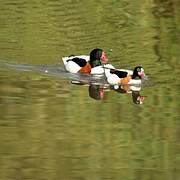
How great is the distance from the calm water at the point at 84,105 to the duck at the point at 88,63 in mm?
209

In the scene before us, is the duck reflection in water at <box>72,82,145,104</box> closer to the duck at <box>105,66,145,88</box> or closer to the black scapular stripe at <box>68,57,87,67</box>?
the duck at <box>105,66,145,88</box>

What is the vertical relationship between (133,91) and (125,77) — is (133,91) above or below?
below

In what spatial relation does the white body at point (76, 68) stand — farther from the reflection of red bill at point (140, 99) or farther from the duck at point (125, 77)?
the reflection of red bill at point (140, 99)

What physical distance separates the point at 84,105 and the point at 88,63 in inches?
66.1

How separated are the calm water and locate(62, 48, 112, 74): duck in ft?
0.68

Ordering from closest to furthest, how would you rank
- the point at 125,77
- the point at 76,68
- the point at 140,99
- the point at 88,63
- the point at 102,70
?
1. the point at 140,99
2. the point at 125,77
3. the point at 102,70
4. the point at 76,68
5. the point at 88,63

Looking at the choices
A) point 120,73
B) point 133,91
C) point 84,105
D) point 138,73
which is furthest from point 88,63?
point 84,105

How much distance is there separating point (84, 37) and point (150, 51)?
1.27 meters

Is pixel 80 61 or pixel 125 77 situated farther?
pixel 80 61

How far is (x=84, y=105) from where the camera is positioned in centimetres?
931

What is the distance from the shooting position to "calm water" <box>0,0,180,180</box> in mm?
7422

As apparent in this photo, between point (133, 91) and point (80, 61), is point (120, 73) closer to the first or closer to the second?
point (133, 91)

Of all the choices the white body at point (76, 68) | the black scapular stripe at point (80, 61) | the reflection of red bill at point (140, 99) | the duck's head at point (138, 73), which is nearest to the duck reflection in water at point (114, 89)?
the reflection of red bill at point (140, 99)

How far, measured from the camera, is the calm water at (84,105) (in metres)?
7.42
